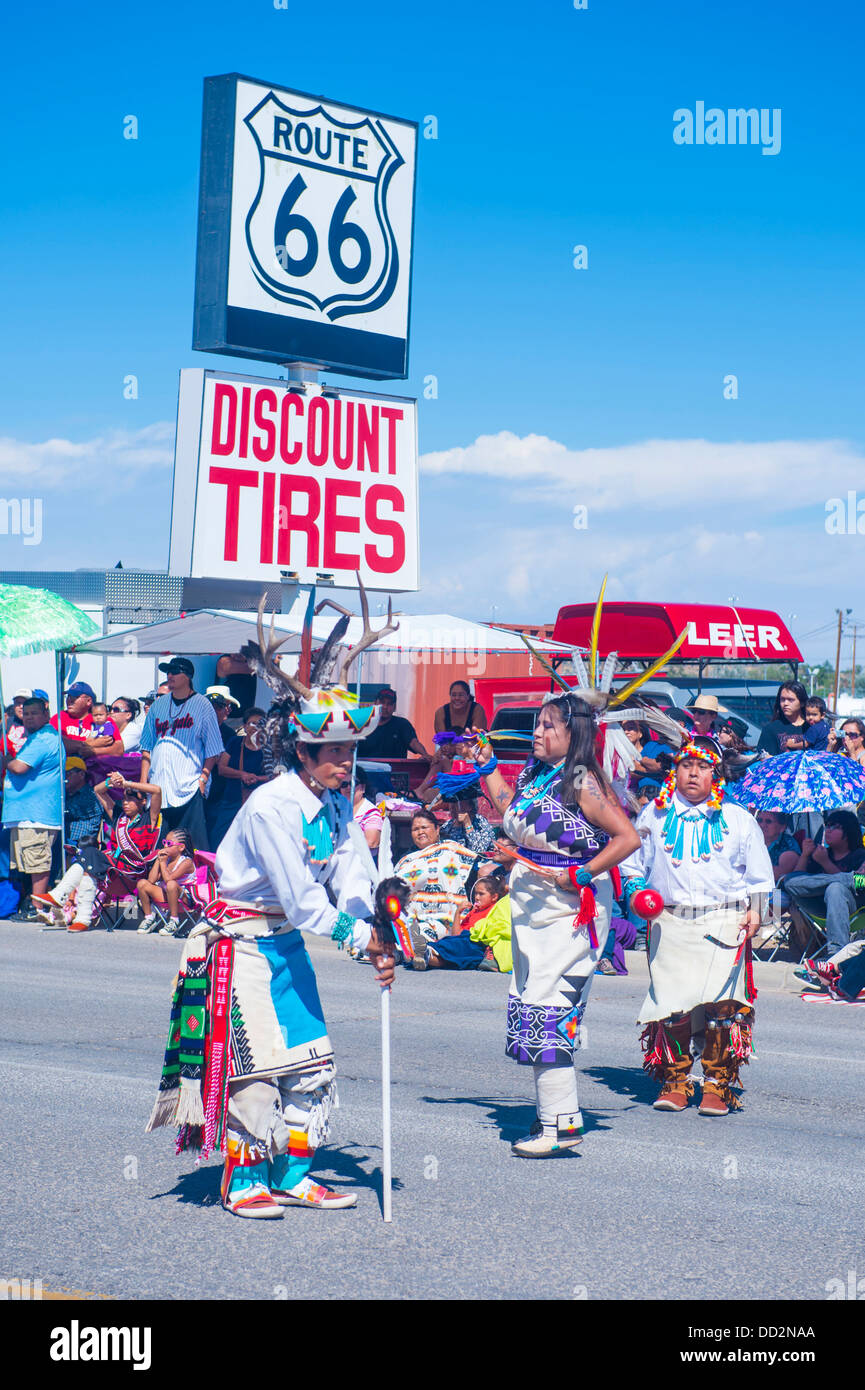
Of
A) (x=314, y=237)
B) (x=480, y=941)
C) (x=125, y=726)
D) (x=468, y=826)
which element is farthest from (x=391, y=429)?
(x=480, y=941)

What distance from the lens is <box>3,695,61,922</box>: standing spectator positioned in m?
14.8

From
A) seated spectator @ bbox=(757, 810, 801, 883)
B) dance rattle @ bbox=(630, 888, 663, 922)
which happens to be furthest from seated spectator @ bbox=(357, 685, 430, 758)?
dance rattle @ bbox=(630, 888, 663, 922)

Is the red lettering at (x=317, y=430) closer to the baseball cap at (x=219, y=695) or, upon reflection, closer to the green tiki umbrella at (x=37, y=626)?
the baseball cap at (x=219, y=695)

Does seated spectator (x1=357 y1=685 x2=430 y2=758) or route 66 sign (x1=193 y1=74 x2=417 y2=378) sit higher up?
route 66 sign (x1=193 y1=74 x2=417 y2=378)

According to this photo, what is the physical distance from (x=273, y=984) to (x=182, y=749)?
A: 9.24 m

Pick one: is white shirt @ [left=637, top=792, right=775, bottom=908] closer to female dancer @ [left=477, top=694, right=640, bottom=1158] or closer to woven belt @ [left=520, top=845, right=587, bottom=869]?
female dancer @ [left=477, top=694, right=640, bottom=1158]

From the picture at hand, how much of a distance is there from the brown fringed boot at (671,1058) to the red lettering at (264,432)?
446 inches

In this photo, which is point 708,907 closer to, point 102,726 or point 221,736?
point 221,736

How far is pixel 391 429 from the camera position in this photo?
18.9 m

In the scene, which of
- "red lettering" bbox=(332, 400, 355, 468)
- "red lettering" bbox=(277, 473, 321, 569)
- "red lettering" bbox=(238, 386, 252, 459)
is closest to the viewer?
"red lettering" bbox=(238, 386, 252, 459)

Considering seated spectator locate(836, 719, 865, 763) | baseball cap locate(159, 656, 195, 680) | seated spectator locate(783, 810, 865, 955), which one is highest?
baseball cap locate(159, 656, 195, 680)

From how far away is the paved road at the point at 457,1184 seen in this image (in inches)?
189

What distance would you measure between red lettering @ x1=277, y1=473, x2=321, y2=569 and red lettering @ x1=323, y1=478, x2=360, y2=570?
16 centimetres

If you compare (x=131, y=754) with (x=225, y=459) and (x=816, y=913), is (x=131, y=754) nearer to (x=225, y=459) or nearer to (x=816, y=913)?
(x=225, y=459)
